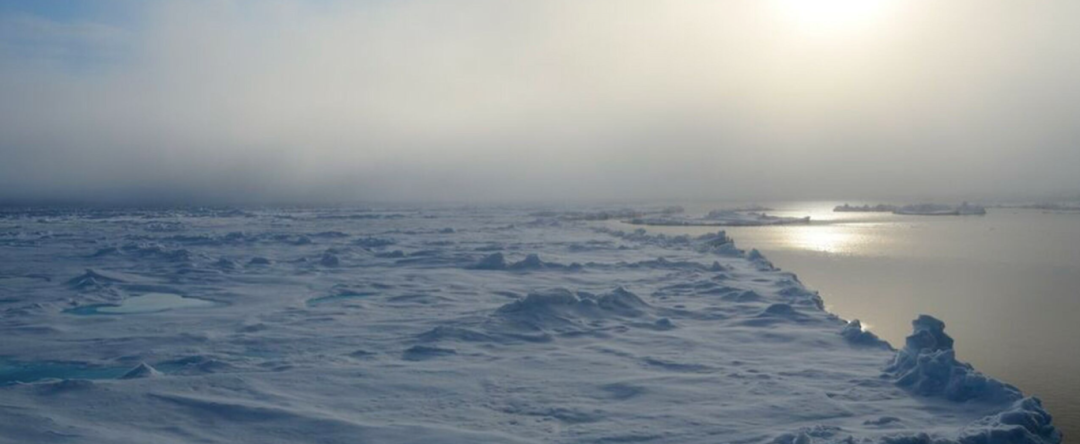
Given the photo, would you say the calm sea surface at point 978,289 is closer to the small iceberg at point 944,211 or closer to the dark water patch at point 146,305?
the dark water patch at point 146,305

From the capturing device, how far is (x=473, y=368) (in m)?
6.83

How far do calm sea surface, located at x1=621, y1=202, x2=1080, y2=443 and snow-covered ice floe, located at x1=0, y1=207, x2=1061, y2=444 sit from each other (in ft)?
3.16

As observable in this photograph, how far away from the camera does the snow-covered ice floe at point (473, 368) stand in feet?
16.6

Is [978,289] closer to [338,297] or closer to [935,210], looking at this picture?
[338,297]

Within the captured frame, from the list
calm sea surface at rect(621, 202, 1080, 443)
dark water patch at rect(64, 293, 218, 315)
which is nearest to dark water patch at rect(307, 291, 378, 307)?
dark water patch at rect(64, 293, 218, 315)

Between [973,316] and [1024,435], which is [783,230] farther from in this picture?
[1024,435]

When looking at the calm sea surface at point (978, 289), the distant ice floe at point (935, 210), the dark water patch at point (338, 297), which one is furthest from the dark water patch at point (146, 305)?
the distant ice floe at point (935, 210)

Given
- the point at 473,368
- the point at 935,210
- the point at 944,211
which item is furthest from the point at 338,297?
the point at 935,210

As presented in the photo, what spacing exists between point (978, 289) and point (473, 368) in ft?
35.5

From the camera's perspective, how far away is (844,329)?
8125 mm

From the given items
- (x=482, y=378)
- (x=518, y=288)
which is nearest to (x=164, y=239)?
(x=518, y=288)

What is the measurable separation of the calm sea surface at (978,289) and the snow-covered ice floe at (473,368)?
0.96 metres

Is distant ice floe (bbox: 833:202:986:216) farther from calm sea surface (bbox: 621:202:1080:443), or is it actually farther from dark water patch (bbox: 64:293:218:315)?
dark water patch (bbox: 64:293:218:315)

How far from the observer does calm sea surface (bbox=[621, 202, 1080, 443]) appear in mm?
7602
